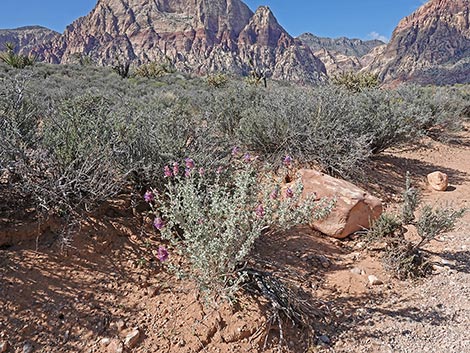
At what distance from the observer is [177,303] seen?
2.39 meters

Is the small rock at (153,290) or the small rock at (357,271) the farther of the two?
the small rock at (357,271)

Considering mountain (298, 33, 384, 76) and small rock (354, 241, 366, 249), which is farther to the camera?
mountain (298, 33, 384, 76)

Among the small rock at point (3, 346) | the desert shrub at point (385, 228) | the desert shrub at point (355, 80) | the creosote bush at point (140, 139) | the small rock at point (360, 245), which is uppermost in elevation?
the desert shrub at point (355, 80)

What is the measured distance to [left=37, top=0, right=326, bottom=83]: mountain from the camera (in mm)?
112188

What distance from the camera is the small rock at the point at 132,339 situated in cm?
208

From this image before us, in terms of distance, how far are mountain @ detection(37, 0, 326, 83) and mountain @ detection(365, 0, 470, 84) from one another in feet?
81.1

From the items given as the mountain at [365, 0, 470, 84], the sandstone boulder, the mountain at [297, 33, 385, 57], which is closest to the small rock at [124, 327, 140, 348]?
the sandstone boulder

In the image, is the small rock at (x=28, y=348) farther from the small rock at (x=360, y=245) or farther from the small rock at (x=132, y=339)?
the small rock at (x=360, y=245)

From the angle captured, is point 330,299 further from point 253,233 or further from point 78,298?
point 78,298

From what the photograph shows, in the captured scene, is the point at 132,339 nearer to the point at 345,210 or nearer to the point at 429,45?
the point at 345,210

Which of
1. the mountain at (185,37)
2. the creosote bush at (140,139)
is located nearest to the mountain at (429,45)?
the mountain at (185,37)

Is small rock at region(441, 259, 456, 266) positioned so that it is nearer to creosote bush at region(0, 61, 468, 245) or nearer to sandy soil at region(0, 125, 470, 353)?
sandy soil at region(0, 125, 470, 353)

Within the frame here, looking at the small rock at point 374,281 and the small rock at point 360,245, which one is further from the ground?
the small rock at point 360,245

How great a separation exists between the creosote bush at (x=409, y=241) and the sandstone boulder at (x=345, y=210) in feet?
0.90
